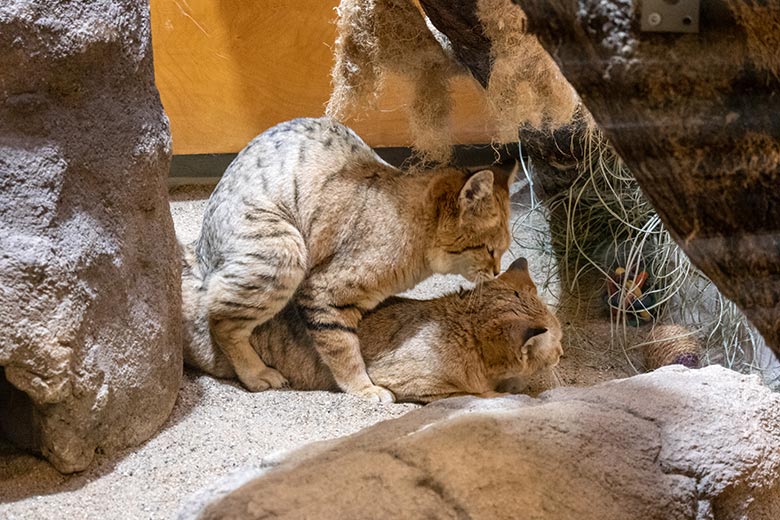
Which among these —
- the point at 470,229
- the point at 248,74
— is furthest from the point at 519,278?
the point at 248,74

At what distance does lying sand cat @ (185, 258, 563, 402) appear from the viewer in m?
3.34

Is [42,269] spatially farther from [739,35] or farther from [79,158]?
[739,35]

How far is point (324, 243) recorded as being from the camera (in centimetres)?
337

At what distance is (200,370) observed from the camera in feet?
11.3

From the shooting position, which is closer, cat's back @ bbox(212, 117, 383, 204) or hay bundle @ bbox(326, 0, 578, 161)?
hay bundle @ bbox(326, 0, 578, 161)

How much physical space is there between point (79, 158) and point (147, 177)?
282 mm

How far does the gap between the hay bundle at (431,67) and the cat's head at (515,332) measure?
0.78 meters

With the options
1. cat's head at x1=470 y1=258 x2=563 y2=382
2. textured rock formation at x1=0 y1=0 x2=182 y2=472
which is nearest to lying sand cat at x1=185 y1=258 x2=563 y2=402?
cat's head at x1=470 y1=258 x2=563 y2=382

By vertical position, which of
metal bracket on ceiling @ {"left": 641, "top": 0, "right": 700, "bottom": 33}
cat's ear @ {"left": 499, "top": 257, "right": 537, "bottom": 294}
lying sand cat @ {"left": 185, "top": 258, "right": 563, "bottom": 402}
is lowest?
lying sand cat @ {"left": 185, "top": 258, "right": 563, "bottom": 402}

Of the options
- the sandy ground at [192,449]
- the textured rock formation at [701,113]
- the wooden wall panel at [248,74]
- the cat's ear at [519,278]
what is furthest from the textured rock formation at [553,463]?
the wooden wall panel at [248,74]

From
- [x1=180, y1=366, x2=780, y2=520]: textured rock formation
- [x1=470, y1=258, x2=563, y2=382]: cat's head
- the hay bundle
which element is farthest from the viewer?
[x1=470, y1=258, x2=563, y2=382]: cat's head

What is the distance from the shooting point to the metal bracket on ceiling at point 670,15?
3.80 ft

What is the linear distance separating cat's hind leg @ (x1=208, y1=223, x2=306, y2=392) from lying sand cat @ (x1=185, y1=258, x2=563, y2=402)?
12 cm

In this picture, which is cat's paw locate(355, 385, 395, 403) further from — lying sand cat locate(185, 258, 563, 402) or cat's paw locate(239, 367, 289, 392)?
cat's paw locate(239, 367, 289, 392)
